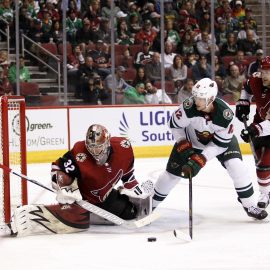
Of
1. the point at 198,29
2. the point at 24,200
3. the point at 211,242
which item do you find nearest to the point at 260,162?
the point at 211,242

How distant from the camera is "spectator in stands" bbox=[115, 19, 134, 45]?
955 centimetres

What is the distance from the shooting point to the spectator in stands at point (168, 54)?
967 cm

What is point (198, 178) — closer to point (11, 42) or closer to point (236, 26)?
point (11, 42)

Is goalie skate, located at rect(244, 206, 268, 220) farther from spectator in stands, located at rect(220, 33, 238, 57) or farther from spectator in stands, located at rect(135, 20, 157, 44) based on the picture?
spectator in stands, located at rect(220, 33, 238, 57)

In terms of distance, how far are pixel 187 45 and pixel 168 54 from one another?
44cm

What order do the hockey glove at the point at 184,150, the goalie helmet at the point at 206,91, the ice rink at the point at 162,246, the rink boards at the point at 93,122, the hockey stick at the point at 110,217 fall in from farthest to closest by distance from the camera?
the rink boards at the point at 93,122 → the hockey glove at the point at 184,150 → the goalie helmet at the point at 206,91 → the hockey stick at the point at 110,217 → the ice rink at the point at 162,246

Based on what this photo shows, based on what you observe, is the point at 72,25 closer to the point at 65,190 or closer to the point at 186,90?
the point at 186,90

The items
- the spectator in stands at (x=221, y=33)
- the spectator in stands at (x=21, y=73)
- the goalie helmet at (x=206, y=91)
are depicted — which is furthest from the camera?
the spectator in stands at (x=221, y=33)

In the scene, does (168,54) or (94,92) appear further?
(168,54)

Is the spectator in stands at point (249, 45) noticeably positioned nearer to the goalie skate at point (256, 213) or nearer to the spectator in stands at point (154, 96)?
the spectator in stands at point (154, 96)

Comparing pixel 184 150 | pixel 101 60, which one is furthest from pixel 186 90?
pixel 184 150

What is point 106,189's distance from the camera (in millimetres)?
4723

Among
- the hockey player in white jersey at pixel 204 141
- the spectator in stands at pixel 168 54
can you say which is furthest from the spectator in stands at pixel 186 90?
the hockey player in white jersey at pixel 204 141

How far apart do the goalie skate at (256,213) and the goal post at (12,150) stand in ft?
4.60
